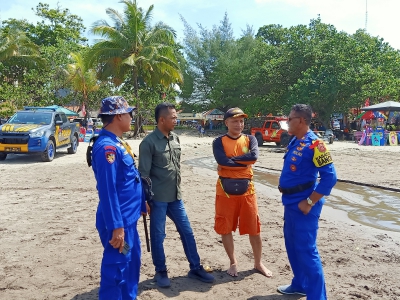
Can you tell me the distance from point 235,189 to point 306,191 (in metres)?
0.80

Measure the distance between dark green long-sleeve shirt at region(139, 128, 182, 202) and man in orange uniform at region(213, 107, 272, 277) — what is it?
50cm

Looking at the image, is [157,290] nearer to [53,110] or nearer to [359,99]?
[53,110]

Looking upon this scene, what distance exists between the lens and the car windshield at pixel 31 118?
1442 cm

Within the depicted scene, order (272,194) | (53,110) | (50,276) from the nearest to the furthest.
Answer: (50,276) < (272,194) < (53,110)

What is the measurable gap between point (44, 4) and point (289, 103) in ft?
87.8

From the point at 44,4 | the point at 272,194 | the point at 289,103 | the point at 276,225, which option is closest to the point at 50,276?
the point at 276,225

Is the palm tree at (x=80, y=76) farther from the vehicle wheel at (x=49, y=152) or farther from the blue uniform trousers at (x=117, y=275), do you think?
the blue uniform trousers at (x=117, y=275)

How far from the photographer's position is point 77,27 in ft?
139

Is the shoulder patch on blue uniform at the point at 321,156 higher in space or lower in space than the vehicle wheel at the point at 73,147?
higher

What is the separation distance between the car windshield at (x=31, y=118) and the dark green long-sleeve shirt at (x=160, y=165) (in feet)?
38.3

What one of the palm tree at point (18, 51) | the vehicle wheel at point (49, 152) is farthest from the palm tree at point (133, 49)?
the vehicle wheel at point (49, 152)

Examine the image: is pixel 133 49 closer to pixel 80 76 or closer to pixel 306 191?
pixel 80 76

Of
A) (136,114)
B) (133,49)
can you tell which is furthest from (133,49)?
(136,114)

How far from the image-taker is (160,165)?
154 inches
